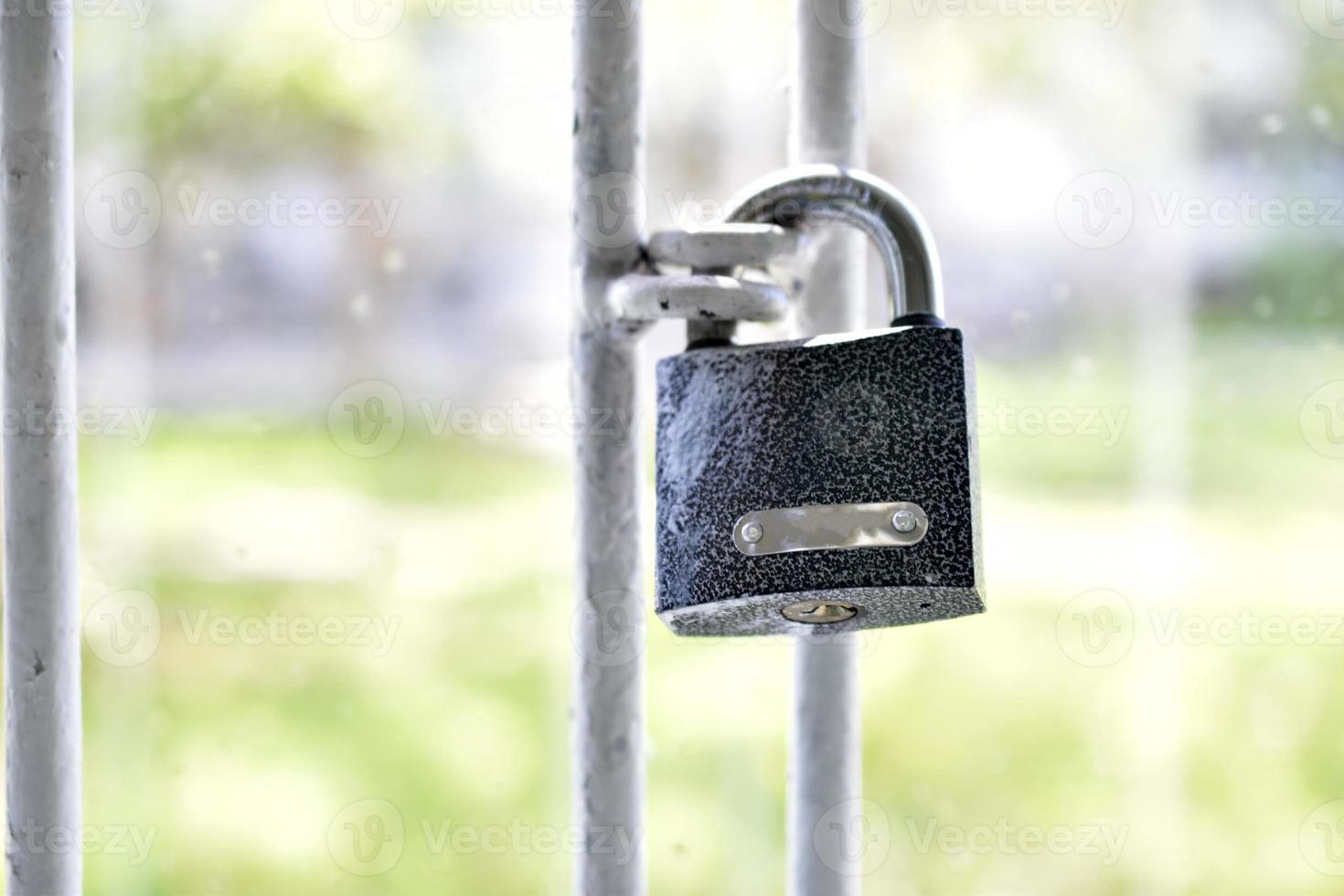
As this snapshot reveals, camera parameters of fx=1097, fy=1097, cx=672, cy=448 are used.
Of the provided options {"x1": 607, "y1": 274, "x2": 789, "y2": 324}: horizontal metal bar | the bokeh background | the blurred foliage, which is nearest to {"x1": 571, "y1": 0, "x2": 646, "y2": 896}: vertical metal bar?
{"x1": 607, "y1": 274, "x2": 789, "y2": 324}: horizontal metal bar

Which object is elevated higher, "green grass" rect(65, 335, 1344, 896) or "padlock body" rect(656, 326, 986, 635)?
"padlock body" rect(656, 326, 986, 635)

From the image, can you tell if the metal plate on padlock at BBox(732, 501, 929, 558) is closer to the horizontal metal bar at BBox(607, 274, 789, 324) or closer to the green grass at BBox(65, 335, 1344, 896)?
the horizontal metal bar at BBox(607, 274, 789, 324)

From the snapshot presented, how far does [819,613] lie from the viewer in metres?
0.58

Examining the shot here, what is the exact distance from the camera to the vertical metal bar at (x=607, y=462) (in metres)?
0.66

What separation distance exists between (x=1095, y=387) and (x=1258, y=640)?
26cm

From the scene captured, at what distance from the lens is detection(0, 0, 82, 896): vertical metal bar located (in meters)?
0.67

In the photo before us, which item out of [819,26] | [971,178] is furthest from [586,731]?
[971,178]

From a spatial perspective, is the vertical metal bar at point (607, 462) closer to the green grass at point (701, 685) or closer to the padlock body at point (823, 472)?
the padlock body at point (823, 472)

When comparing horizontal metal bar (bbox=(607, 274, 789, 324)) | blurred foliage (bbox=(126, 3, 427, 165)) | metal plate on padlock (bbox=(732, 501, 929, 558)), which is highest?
blurred foliage (bbox=(126, 3, 427, 165))

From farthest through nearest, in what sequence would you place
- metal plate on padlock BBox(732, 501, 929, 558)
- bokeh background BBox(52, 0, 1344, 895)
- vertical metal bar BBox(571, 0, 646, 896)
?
bokeh background BBox(52, 0, 1344, 895)
vertical metal bar BBox(571, 0, 646, 896)
metal plate on padlock BBox(732, 501, 929, 558)

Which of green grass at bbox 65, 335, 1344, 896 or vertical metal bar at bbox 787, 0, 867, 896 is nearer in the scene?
vertical metal bar at bbox 787, 0, 867, 896

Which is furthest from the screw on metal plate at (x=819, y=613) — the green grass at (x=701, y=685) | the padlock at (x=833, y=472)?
the green grass at (x=701, y=685)

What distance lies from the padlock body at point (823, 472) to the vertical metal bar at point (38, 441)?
390 mm

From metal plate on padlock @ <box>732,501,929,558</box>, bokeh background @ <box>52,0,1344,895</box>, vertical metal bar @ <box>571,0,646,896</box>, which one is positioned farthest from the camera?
bokeh background @ <box>52,0,1344,895</box>
